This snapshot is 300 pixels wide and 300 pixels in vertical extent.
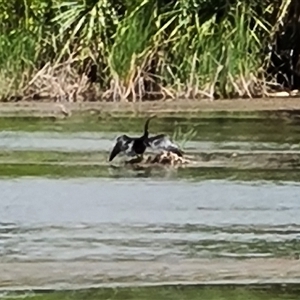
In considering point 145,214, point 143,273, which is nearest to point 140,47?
point 145,214

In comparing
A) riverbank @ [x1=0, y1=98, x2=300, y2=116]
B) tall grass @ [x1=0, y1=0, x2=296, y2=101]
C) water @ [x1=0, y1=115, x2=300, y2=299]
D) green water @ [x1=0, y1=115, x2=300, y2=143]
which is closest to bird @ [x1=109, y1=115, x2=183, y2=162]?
water @ [x1=0, y1=115, x2=300, y2=299]

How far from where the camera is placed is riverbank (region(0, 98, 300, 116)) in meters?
17.6

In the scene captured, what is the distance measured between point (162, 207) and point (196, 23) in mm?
9785

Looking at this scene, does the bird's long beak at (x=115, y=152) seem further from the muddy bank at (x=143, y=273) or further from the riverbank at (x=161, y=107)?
the riverbank at (x=161, y=107)

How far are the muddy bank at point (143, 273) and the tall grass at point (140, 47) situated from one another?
11.4 meters

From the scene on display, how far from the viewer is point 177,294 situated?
23.1 feet

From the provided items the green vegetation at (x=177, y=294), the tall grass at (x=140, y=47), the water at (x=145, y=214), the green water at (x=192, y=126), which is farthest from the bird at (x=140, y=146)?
the tall grass at (x=140, y=47)

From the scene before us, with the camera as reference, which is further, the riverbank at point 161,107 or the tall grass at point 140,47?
the tall grass at point 140,47

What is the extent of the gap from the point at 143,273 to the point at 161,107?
1082 cm

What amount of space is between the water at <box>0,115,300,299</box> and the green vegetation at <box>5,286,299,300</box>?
117mm

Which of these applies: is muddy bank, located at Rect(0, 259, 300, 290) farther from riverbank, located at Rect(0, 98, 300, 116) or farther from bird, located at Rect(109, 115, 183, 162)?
riverbank, located at Rect(0, 98, 300, 116)

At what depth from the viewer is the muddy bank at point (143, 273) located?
7.33m

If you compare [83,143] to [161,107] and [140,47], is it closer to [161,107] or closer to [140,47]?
[161,107]

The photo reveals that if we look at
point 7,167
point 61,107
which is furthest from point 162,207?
point 61,107
